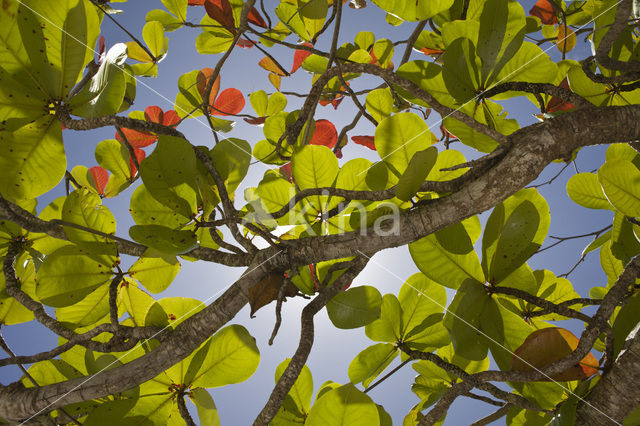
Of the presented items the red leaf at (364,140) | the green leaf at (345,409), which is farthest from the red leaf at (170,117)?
the green leaf at (345,409)

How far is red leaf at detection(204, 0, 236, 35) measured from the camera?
0.89m

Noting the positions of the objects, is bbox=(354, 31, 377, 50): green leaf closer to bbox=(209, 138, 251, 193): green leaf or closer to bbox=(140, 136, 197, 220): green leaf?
bbox=(209, 138, 251, 193): green leaf

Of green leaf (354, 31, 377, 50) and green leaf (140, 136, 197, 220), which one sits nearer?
green leaf (140, 136, 197, 220)

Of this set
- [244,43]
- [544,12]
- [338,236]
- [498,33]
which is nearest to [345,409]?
A: [338,236]

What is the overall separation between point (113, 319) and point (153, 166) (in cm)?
23

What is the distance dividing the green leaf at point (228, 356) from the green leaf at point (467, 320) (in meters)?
0.30

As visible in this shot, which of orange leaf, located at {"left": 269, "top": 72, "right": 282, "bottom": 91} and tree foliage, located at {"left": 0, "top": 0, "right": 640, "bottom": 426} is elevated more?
orange leaf, located at {"left": 269, "top": 72, "right": 282, "bottom": 91}

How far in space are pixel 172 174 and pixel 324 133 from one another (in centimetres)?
54

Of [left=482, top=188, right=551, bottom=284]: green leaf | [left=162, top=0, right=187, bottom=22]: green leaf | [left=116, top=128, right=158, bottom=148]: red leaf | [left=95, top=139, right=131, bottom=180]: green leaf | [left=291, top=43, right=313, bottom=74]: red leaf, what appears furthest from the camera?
[left=291, top=43, right=313, bottom=74]: red leaf

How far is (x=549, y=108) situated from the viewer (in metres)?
0.81

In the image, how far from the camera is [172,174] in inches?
19.8

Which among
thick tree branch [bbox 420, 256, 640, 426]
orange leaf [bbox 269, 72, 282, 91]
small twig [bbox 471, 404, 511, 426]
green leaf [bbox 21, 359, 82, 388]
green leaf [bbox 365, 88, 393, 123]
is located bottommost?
Answer: small twig [bbox 471, 404, 511, 426]

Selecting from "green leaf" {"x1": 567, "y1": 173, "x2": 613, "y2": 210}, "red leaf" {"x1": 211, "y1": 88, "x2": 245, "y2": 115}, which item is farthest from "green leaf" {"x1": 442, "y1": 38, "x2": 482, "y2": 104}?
"red leaf" {"x1": 211, "y1": 88, "x2": 245, "y2": 115}

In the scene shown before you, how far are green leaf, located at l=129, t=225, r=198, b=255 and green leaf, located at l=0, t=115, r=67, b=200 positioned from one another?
176 mm
